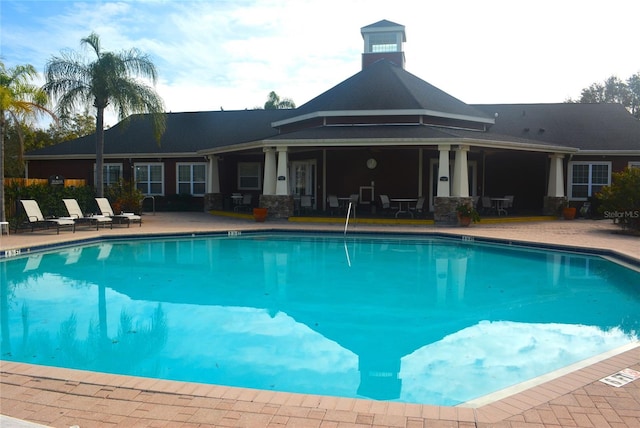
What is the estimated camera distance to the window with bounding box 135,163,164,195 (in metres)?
26.5

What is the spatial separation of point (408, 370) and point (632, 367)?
2138mm

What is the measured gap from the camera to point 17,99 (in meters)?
15.7

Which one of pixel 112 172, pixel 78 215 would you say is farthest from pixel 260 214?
pixel 112 172

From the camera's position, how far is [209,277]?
34.8 ft

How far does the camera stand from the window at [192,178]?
26.2 metres

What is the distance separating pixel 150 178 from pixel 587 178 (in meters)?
21.6

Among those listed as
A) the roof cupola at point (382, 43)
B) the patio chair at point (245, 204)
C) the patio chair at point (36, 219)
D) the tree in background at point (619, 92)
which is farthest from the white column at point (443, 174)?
the tree in background at point (619, 92)

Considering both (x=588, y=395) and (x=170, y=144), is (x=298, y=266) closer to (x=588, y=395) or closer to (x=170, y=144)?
(x=588, y=395)

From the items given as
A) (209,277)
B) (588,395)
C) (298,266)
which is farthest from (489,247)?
→ (588,395)

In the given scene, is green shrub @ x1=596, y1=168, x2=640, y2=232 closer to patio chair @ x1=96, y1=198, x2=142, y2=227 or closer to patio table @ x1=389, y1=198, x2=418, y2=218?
patio table @ x1=389, y1=198, x2=418, y2=218

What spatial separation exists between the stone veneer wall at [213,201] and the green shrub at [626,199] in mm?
16678

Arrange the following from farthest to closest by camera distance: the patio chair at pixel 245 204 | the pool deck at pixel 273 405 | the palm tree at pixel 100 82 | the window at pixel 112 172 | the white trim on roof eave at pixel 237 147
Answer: the window at pixel 112 172 < the patio chair at pixel 245 204 < the white trim on roof eave at pixel 237 147 < the palm tree at pixel 100 82 < the pool deck at pixel 273 405

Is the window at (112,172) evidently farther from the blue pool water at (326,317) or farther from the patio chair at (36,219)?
the blue pool water at (326,317)

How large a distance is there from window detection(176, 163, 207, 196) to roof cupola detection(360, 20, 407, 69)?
1046cm
